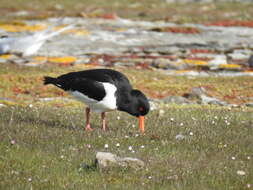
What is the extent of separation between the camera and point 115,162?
10.2 m

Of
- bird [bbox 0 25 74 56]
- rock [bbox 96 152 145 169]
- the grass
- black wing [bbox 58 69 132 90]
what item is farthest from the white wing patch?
the grass

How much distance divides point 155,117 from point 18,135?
4.88 m

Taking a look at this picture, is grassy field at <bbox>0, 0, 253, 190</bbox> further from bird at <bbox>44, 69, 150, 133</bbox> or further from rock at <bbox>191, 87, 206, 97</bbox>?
rock at <bbox>191, 87, 206, 97</bbox>

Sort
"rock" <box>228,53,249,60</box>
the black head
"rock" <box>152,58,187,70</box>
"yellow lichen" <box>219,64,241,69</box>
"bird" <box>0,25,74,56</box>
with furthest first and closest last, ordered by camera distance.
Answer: "rock" <box>228,53,249,60</box> < "rock" <box>152,58,187,70</box> < "yellow lichen" <box>219,64,241,69</box> < "bird" <box>0,25,74,56</box> < the black head

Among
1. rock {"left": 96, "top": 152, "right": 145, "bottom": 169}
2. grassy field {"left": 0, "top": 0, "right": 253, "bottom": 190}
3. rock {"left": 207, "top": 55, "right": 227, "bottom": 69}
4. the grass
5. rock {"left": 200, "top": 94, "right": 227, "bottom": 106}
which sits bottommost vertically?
the grass

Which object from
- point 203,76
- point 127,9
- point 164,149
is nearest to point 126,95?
point 164,149

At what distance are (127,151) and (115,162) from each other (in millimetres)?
1392

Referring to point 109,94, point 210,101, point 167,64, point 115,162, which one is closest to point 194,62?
point 167,64

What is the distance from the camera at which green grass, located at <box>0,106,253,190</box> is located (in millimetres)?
9695

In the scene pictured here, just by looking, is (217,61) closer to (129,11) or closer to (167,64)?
(167,64)

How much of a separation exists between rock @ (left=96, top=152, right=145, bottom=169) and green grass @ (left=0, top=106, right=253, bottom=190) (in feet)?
0.31

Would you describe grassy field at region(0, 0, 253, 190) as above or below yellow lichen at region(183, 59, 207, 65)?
→ above

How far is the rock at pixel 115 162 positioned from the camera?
10.1 m

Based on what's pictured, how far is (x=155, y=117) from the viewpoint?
642 inches
